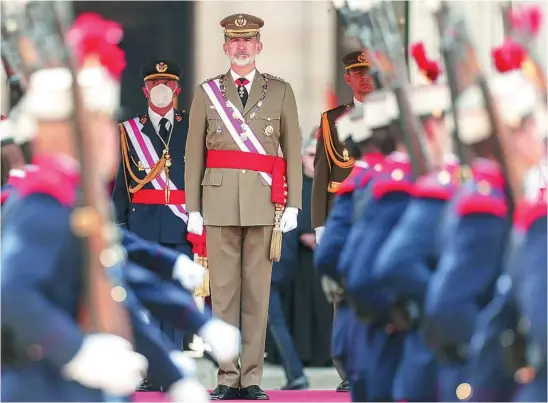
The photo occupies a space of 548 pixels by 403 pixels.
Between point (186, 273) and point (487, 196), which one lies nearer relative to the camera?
point (487, 196)

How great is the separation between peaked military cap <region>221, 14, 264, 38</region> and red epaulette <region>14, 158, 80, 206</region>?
3.04 m

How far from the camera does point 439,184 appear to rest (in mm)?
5492

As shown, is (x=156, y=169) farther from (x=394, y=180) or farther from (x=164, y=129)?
(x=394, y=180)

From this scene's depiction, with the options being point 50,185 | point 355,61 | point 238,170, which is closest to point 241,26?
point 238,170

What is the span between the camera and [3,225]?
486 cm

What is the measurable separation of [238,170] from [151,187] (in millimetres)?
931

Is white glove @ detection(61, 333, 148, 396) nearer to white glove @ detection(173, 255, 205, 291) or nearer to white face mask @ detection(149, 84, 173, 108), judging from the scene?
white glove @ detection(173, 255, 205, 291)

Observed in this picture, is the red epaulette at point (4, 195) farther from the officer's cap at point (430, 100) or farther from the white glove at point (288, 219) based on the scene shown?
the white glove at point (288, 219)

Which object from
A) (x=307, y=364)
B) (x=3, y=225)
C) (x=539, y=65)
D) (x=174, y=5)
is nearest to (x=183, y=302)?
(x=3, y=225)

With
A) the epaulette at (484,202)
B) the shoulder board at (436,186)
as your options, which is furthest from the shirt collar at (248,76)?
the epaulette at (484,202)

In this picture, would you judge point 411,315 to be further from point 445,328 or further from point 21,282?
point 21,282

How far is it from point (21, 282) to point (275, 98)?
3.47m

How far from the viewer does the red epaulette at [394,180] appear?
224 inches

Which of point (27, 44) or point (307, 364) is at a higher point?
point (27, 44)
